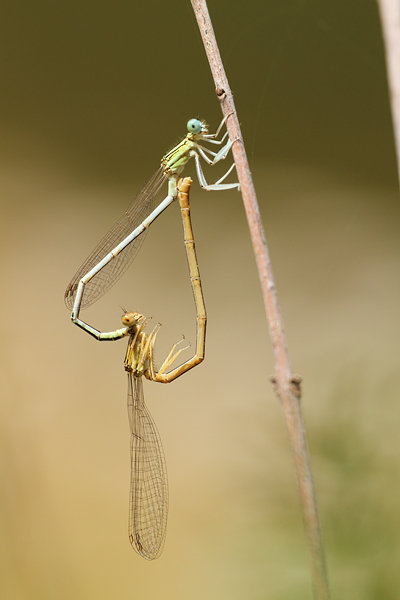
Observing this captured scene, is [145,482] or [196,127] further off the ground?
[196,127]

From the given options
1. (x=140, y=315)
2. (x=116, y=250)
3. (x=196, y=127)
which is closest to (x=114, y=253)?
(x=116, y=250)

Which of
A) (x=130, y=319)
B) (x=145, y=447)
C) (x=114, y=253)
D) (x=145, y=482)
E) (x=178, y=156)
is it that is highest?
(x=178, y=156)

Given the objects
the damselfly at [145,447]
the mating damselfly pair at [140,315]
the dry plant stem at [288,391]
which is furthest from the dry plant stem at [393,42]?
the damselfly at [145,447]

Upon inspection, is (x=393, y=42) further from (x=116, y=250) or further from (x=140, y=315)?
(x=116, y=250)

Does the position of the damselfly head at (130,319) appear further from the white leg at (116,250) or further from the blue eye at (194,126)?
the blue eye at (194,126)

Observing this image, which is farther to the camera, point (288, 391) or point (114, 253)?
point (114, 253)

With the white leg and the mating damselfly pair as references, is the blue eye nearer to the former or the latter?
the mating damselfly pair

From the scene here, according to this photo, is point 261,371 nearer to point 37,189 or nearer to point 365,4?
point 37,189

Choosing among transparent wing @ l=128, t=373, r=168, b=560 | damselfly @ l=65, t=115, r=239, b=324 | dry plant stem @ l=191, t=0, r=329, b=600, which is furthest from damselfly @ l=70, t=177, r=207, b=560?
dry plant stem @ l=191, t=0, r=329, b=600
